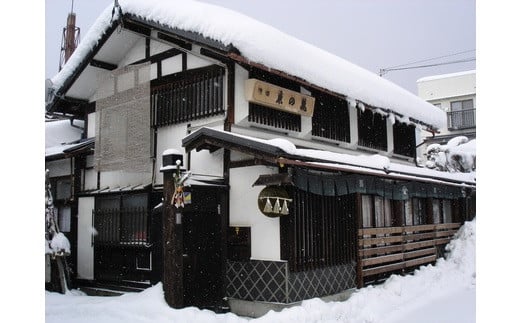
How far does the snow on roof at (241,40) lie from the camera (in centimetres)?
837

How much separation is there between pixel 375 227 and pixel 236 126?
13.3ft

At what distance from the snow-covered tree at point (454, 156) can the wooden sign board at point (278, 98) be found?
421 cm

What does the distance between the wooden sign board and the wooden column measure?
221cm

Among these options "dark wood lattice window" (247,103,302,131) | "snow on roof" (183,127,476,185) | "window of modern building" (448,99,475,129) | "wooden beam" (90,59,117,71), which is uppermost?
"wooden beam" (90,59,117,71)

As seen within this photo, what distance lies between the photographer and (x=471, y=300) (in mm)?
8164

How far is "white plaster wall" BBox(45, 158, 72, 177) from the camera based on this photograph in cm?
1106

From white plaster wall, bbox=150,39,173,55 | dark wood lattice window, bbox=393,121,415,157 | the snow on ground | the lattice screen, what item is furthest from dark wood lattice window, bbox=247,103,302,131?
dark wood lattice window, bbox=393,121,415,157

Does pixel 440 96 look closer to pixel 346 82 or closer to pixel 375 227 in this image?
pixel 346 82

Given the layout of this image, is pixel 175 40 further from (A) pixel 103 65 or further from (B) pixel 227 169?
(B) pixel 227 169

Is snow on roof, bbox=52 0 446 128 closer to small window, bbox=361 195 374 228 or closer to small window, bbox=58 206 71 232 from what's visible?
small window, bbox=361 195 374 228

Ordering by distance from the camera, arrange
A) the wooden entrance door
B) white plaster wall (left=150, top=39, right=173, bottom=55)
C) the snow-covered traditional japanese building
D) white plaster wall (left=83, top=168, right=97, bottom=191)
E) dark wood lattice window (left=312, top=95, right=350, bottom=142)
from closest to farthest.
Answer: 1. the snow-covered traditional japanese building
2. the wooden entrance door
3. white plaster wall (left=150, top=39, right=173, bottom=55)
4. dark wood lattice window (left=312, top=95, right=350, bottom=142)
5. white plaster wall (left=83, top=168, right=97, bottom=191)

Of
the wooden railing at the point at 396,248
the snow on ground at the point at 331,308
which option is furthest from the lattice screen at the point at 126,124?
the wooden railing at the point at 396,248

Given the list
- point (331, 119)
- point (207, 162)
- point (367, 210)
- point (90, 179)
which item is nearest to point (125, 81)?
point (90, 179)

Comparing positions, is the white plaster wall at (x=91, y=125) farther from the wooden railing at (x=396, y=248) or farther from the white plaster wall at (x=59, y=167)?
the wooden railing at (x=396, y=248)
